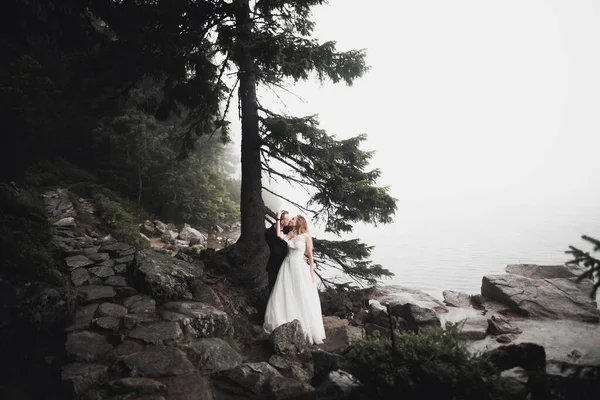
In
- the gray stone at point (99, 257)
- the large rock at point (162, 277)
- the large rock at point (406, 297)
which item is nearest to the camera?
the large rock at point (162, 277)

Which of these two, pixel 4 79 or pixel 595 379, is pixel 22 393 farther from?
pixel 4 79

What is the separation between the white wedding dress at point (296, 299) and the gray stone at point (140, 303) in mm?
2353

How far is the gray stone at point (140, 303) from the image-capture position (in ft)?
15.0

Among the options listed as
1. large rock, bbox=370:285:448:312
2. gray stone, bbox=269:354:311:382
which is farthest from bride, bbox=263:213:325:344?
large rock, bbox=370:285:448:312

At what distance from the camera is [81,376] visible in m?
2.95

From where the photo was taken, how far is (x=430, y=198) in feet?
218

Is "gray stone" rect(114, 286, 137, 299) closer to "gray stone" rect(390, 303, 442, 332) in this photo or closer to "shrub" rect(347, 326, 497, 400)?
"shrub" rect(347, 326, 497, 400)

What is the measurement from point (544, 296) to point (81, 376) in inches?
467

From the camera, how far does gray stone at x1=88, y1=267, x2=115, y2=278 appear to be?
5525mm

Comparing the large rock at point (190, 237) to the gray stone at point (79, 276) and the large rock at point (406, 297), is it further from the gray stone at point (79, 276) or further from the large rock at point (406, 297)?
the large rock at point (406, 297)

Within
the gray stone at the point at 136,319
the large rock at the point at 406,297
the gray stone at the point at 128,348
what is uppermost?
the gray stone at the point at 136,319

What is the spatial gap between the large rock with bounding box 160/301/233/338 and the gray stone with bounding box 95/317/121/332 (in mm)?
651

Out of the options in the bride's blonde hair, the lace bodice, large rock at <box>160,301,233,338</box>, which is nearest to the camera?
large rock at <box>160,301,233,338</box>

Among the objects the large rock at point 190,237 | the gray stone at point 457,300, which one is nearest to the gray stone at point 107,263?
the large rock at point 190,237
